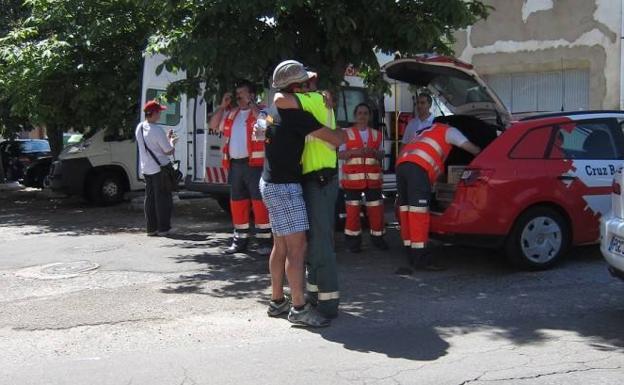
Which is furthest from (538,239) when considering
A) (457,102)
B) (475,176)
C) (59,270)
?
(59,270)

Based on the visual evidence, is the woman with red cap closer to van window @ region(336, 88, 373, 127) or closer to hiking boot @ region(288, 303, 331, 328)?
van window @ region(336, 88, 373, 127)

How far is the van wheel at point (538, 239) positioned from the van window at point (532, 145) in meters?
0.55

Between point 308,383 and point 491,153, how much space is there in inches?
137

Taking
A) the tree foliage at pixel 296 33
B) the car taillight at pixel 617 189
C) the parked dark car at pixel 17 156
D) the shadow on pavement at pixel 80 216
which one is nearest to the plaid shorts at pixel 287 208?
the tree foliage at pixel 296 33

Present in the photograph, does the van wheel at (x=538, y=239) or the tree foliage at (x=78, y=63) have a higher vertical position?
the tree foliage at (x=78, y=63)

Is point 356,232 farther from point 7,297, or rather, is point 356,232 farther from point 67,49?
point 67,49

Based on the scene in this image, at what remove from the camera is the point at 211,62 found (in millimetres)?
7098

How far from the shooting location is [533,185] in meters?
6.71

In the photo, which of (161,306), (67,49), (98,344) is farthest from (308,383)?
(67,49)

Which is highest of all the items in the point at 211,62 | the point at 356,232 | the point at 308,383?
→ the point at 211,62

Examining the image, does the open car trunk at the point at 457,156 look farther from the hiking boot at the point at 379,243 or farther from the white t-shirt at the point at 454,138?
the hiking boot at the point at 379,243

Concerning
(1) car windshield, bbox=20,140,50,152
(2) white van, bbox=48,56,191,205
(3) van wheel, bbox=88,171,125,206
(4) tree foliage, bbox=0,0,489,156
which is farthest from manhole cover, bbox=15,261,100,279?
(1) car windshield, bbox=20,140,50,152

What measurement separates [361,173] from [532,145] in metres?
2.03

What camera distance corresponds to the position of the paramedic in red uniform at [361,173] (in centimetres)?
795
